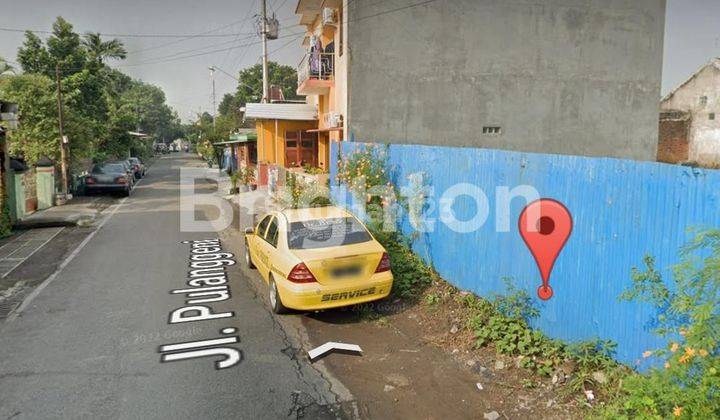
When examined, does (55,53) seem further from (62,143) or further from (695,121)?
(695,121)

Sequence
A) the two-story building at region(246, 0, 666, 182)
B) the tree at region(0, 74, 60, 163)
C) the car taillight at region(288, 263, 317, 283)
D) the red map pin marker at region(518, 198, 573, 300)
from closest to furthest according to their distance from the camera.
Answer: the red map pin marker at region(518, 198, 573, 300) < the car taillight at region(288, 263, 317, 283) < the two-story building at region(246, 0, 666, 182) < the tree at region(0, 74, 60, 163)

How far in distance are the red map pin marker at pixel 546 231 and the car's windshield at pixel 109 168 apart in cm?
2220

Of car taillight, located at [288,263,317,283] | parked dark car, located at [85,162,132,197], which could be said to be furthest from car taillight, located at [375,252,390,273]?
parked dark car, located at [85,162,132,197]

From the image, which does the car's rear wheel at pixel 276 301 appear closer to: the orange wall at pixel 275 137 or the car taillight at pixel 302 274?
the car taillight at pixel 302 274

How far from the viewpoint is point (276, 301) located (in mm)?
7020

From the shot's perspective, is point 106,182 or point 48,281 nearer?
point 48,281

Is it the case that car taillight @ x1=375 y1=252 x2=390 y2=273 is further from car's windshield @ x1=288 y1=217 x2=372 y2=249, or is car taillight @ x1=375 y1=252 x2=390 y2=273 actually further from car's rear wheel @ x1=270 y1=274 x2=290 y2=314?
car's rear wheel @ x1=270 y1=274 x2=290 y2=314

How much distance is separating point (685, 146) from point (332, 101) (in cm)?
2100

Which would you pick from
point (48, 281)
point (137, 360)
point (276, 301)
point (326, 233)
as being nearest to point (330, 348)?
point (276, 301)

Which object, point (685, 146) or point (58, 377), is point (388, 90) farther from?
point (685, 146)

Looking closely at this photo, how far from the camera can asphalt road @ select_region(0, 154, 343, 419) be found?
14.9 ft

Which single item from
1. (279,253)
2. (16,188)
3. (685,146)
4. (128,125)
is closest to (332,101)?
(16,188)

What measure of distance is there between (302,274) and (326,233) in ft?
3.37

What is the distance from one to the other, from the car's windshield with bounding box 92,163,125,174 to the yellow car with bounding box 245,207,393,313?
1881cm
